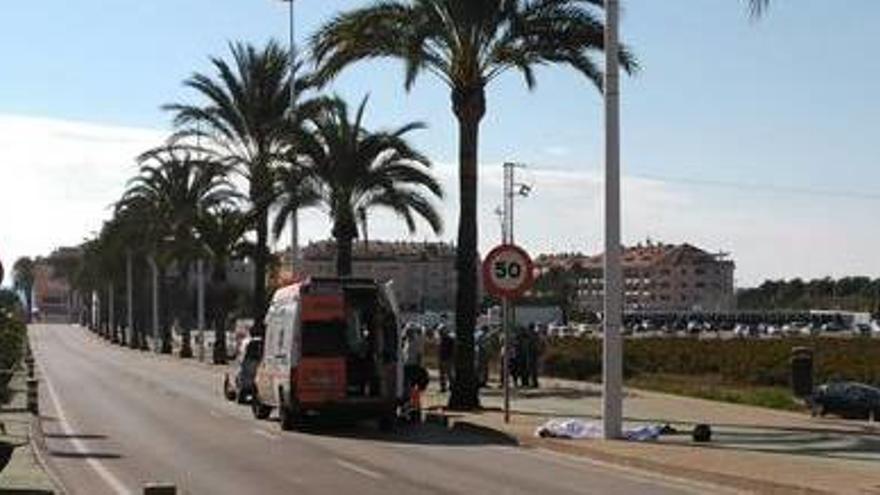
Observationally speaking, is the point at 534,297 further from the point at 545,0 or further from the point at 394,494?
the point at 394,494

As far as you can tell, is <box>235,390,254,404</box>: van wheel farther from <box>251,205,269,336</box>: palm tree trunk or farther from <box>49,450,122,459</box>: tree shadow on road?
<box>251,205,269,336</box>: palm tree trunk

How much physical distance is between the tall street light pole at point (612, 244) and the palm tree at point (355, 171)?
70.2ft

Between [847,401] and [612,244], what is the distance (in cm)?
1459

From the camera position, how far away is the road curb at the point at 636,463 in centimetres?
1625

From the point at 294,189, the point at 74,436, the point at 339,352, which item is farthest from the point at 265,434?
the point at 294,189

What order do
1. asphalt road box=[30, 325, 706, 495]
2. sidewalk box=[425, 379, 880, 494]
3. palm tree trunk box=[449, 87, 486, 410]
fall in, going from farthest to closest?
palm tree trunk box=[449, 87, 486, 410] → asphalt road box=[30, 325, 706, 495] → sidewalk box=[425, 379, 880, 494]

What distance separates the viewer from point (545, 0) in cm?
3133

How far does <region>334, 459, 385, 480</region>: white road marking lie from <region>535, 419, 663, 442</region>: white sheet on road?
12.5 ft

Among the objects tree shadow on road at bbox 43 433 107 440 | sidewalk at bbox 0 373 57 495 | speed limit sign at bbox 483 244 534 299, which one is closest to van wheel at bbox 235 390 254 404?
sidewalk at bbox 0 373 57 495

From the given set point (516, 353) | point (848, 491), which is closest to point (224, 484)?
point (848, 491)

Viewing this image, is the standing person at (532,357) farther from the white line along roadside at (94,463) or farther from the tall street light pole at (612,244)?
the tall street light pole at (612,244)

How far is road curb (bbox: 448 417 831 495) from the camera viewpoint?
1625cm

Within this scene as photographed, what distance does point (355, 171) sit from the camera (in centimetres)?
4575

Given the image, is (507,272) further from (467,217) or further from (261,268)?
(261,268)
